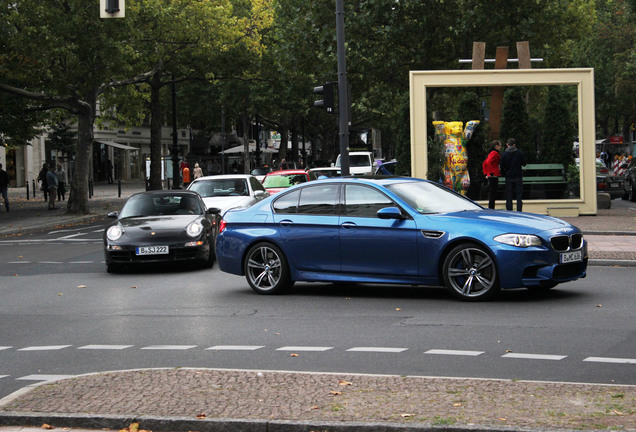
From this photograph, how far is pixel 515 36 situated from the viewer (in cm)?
3791

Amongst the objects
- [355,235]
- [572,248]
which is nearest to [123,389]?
[355,235]

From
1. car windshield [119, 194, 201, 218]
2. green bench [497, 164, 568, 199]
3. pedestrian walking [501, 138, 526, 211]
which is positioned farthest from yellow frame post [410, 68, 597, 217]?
car windshield [119, 194, 201, 218]

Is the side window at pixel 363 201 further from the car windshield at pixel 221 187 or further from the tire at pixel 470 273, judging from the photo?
the car windshield at pixel 221 187

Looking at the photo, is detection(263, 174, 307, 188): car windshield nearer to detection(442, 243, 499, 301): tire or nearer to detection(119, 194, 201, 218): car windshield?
detection(119, 194, 201, 218): car windshield

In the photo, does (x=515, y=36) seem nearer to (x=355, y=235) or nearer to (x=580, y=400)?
(x=355, y=235)

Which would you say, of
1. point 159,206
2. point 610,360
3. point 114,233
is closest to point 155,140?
point 159,206

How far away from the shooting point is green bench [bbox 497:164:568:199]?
24.9 metres

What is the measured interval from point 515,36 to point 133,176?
5316cm

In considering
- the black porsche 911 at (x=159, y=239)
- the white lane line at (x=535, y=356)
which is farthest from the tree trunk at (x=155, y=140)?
the white lane line at (x=535, y=356)

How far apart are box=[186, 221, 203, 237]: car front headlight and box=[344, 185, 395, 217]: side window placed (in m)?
4.35

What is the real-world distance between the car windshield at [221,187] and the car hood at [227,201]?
0.33 m

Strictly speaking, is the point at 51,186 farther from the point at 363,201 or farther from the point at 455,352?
the point at 455,352

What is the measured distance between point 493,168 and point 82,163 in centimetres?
1599

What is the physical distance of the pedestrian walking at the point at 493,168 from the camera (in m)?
23.2
